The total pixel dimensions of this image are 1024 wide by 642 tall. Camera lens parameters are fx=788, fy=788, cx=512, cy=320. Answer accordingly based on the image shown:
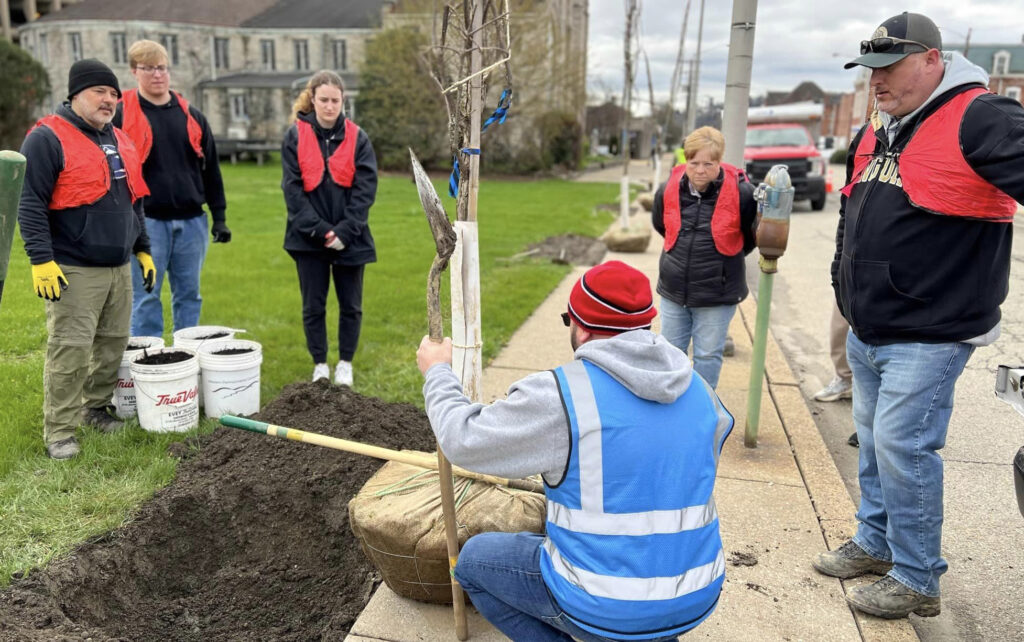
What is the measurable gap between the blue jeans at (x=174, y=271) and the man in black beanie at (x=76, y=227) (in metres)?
0.98

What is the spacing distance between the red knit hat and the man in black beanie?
3.09 m

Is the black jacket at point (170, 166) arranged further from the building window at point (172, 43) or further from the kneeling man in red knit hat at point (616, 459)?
the building window at point (172, 43)

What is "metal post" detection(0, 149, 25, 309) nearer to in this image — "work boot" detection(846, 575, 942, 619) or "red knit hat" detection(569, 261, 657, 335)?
"red knit hat" detection(569, 261, 657, 335)

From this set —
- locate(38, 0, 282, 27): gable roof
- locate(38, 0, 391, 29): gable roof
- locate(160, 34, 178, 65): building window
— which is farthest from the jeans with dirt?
locate(38, 0, 282, 27): gable roof

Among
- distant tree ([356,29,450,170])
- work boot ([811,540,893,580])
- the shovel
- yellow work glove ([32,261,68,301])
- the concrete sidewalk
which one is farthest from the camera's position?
distant tree ([356,29,450,170])

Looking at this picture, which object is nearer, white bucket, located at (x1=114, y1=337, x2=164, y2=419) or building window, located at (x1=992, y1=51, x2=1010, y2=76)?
white bucket, located at (x1=114, y1=337, x2=164, y2=419)

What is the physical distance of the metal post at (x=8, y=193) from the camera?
2.12 metres

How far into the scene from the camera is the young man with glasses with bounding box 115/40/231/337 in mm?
5160

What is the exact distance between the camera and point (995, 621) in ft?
10.2

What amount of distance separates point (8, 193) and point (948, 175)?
2.91 m

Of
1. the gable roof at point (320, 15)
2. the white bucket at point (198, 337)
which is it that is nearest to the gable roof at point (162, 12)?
the gable roof at point (320, 15)

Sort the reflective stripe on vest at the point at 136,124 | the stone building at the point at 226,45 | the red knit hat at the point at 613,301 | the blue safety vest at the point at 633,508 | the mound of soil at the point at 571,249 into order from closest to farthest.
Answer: the blue safety vest at the point at 633,508
the red knit hat at the point at 613,301
the reflective stripe on vest at the point at 136,124
the mound of soil at the point at 571,249
the stone building at the point at 226,45

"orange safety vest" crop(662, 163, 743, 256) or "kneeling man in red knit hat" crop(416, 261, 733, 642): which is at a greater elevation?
"orange safety vest" crop(662, 163, 743, 256)

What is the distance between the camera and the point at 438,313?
270 centimetres
